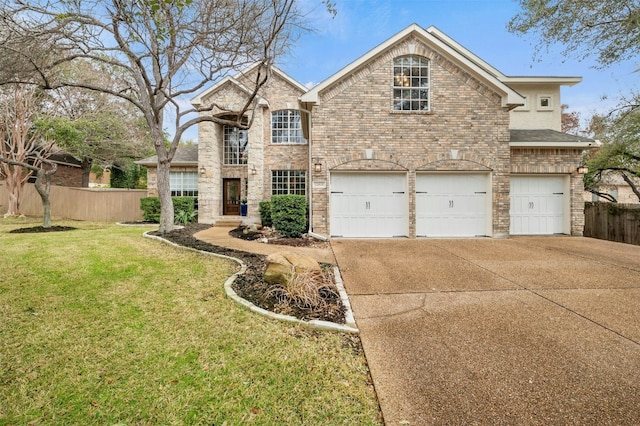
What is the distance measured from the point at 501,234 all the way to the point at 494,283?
553 cm

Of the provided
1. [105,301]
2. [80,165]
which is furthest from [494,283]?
[80,165]

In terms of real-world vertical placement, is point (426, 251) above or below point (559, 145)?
below

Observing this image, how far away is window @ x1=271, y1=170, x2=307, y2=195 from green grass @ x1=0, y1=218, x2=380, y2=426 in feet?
35.6

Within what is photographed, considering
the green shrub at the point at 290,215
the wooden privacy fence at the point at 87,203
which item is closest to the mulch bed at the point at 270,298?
the green shrub at the point at 290,215

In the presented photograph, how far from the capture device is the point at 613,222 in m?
11.6

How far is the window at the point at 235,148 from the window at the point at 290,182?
2308 millimetres

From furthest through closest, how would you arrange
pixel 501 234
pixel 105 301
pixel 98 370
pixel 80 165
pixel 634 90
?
pixel 80 165
pixel 634 90
pixel 501 234
pixel 105 301
pixel 98 370

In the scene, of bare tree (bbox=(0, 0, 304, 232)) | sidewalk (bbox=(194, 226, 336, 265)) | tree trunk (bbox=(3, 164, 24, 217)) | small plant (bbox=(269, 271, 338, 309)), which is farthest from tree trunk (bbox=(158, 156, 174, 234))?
tree trunk (bbox=(3, 164, 24, 217))

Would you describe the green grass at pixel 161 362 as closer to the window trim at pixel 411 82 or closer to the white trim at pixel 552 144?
the window trim at pixel 411 82

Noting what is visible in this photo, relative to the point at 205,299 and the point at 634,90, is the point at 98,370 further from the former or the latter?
the point at 634,90

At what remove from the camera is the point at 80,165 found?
22.7 metres

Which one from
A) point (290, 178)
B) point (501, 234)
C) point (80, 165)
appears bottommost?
point (501, 234)

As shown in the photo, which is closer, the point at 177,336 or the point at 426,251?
the point at 177,336

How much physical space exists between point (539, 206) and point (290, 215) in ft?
29.6
